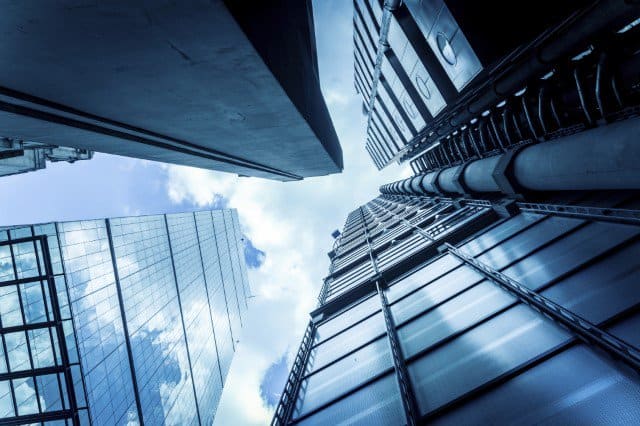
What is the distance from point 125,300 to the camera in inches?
1256

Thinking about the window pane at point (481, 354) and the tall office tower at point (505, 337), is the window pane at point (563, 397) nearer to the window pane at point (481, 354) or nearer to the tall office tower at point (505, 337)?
the tall office tower at point (505, 337)

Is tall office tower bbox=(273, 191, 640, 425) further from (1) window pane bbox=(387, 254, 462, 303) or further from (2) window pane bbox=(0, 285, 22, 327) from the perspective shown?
(2) window pane bbox=(0, 285, 22, 327)

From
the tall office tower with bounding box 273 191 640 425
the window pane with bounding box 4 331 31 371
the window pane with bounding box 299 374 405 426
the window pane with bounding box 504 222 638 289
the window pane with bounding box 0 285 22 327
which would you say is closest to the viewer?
the tall office tower with bounding box 273 191 640 425

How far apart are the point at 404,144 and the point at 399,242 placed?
544 inches

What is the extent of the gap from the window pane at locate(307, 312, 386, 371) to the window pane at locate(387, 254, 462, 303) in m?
1.12

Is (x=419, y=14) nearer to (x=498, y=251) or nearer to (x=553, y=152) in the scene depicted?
(x=553, y=152)

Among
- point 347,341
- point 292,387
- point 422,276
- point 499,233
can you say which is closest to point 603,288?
point 499,233

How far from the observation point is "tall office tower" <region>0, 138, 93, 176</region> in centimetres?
3167

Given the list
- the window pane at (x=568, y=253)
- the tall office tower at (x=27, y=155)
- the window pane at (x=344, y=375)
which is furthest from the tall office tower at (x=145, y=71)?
the tall office tower at (x=27, y=155)

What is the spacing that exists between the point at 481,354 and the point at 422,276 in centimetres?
495

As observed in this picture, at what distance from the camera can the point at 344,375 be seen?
288 inches

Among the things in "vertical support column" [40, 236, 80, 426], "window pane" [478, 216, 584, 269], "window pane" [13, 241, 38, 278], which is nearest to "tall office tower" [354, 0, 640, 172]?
"window pane" [478, 216, 584, 269]

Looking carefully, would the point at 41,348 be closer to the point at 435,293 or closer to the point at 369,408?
the point at 369,408

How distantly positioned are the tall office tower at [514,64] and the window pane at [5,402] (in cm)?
2655
